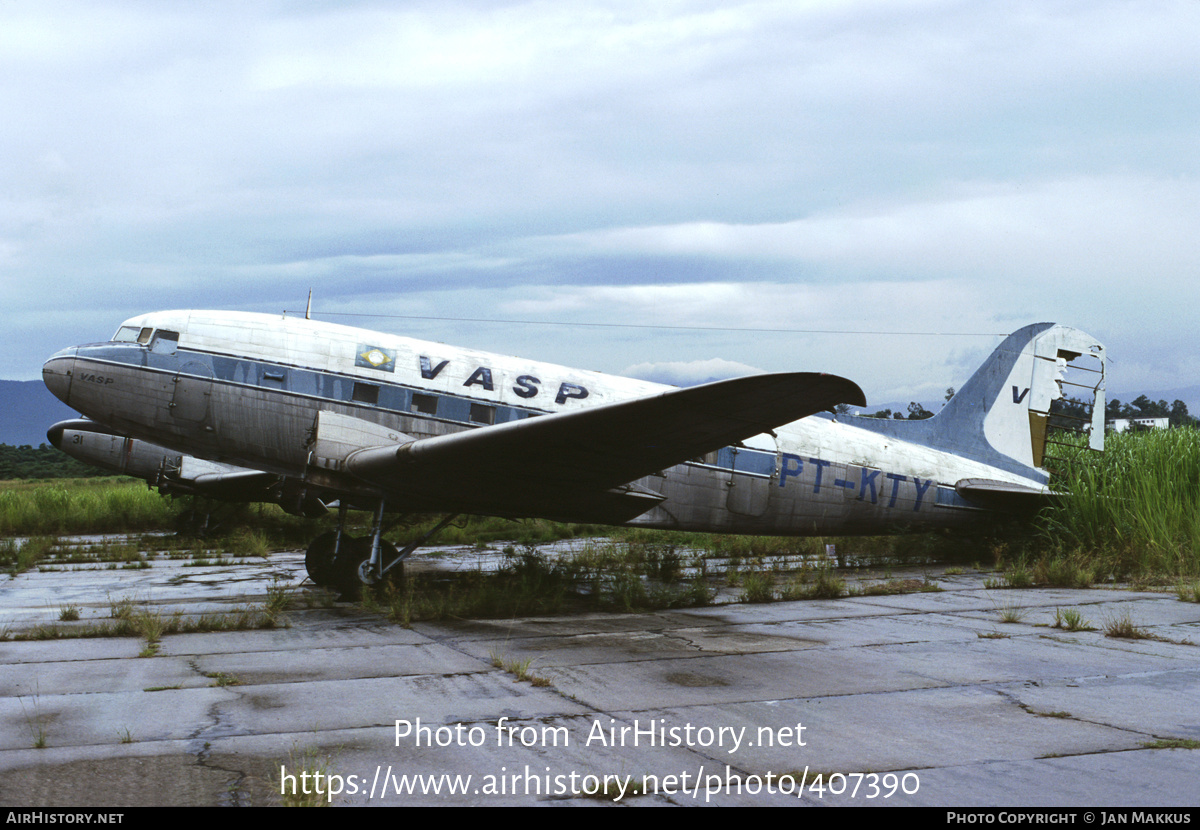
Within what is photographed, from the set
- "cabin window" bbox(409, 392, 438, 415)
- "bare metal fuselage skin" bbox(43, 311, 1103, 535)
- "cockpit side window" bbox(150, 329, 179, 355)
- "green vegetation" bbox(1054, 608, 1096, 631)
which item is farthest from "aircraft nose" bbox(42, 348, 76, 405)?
"green vegetation" bbox(1054, 608, 1096, 631)

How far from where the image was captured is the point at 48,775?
14.3 ft

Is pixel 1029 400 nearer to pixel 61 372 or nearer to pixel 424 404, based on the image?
pixel 424 404

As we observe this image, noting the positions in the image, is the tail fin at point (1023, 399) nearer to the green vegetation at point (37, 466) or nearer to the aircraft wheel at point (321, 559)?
the aircraft wheel at point (321, 559)

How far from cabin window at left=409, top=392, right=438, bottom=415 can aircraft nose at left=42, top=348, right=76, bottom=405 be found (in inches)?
169

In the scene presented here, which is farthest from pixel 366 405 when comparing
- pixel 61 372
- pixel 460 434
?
pixel 61 372

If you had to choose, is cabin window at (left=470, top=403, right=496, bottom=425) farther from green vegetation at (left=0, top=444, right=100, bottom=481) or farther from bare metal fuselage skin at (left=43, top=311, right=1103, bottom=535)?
green vegetation at (left=0, top=444, right=100, bottom=481)

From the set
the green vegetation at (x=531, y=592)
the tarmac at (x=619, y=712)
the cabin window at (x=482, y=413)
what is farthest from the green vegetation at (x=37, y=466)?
the tarmac at (x=619, y=712)

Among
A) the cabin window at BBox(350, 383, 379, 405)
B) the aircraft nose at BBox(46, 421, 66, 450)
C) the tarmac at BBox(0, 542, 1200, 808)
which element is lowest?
the tarmac at BBox(0, 542, 1200, 808)

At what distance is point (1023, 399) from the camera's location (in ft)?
50.9

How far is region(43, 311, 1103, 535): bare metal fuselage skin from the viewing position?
11.1 m

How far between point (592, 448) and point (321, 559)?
5119 millimetres

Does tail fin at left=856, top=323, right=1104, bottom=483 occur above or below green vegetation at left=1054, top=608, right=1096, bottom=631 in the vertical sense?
above

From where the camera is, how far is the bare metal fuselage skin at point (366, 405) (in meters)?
11.1

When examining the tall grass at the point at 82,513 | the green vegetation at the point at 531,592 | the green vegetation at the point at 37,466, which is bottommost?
the green vegetation at the point at 37,466
